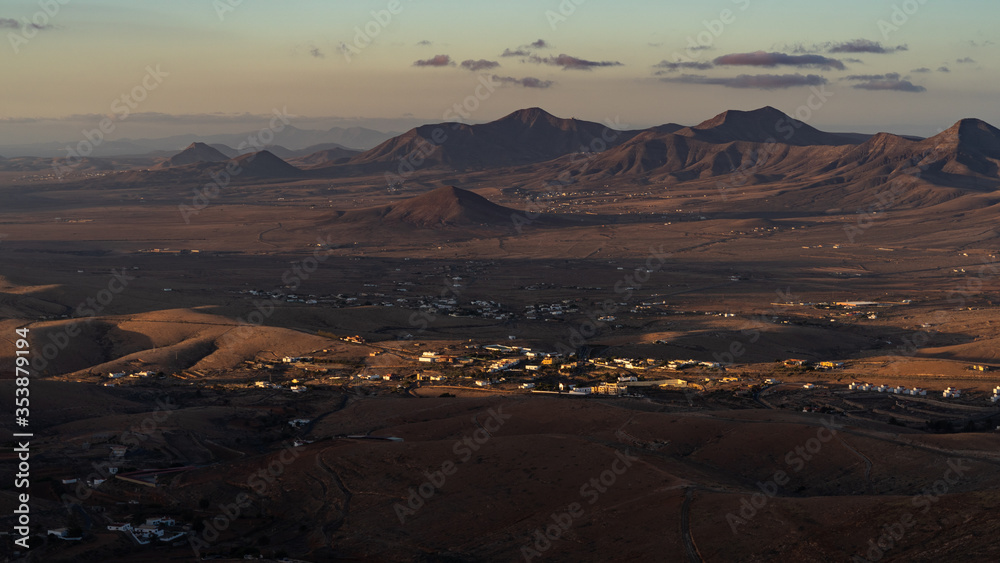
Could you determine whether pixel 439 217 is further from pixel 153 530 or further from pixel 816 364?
pixel 153 530

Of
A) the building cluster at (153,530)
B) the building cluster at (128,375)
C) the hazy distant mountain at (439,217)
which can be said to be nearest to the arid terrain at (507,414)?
the building cluster at (153,530)

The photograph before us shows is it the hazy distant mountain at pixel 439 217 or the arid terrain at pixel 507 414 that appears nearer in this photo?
the arid terrain at pixel 507 414

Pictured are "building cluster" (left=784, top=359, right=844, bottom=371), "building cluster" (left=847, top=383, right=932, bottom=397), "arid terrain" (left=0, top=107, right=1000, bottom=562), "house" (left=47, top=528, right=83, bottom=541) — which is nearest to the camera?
"arid terrain" (left=0, top=107, right=1000, bottom=562)

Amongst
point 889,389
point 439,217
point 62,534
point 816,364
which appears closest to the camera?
point 62,534

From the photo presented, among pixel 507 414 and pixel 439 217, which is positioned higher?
pixel 507 414

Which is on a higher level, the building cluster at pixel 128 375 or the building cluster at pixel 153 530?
the building cluster at pixel 153 530

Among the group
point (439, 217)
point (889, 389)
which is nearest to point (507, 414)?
point (889, 389)

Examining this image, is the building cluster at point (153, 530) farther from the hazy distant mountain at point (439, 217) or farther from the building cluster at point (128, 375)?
the hazy distant mountain at point (439, 217)

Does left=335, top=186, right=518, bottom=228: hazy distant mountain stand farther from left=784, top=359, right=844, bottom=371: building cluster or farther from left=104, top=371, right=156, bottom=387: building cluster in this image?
left=104, top=371, right=156, bottom=387: building cluster

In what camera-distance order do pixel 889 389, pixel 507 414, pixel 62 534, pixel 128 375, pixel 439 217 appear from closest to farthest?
pixel 62 534 → pixel 507 414 → pixel 889 389 → pixel 128 375 → pixel 439 217

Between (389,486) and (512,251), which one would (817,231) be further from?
(389,486)

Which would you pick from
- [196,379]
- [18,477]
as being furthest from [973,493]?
[196,379]

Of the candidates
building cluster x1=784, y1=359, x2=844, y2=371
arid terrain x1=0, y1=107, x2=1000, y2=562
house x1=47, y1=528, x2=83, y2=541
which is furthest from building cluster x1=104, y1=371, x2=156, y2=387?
building cluster x1=784, y1=359, x2=844, y2=371
